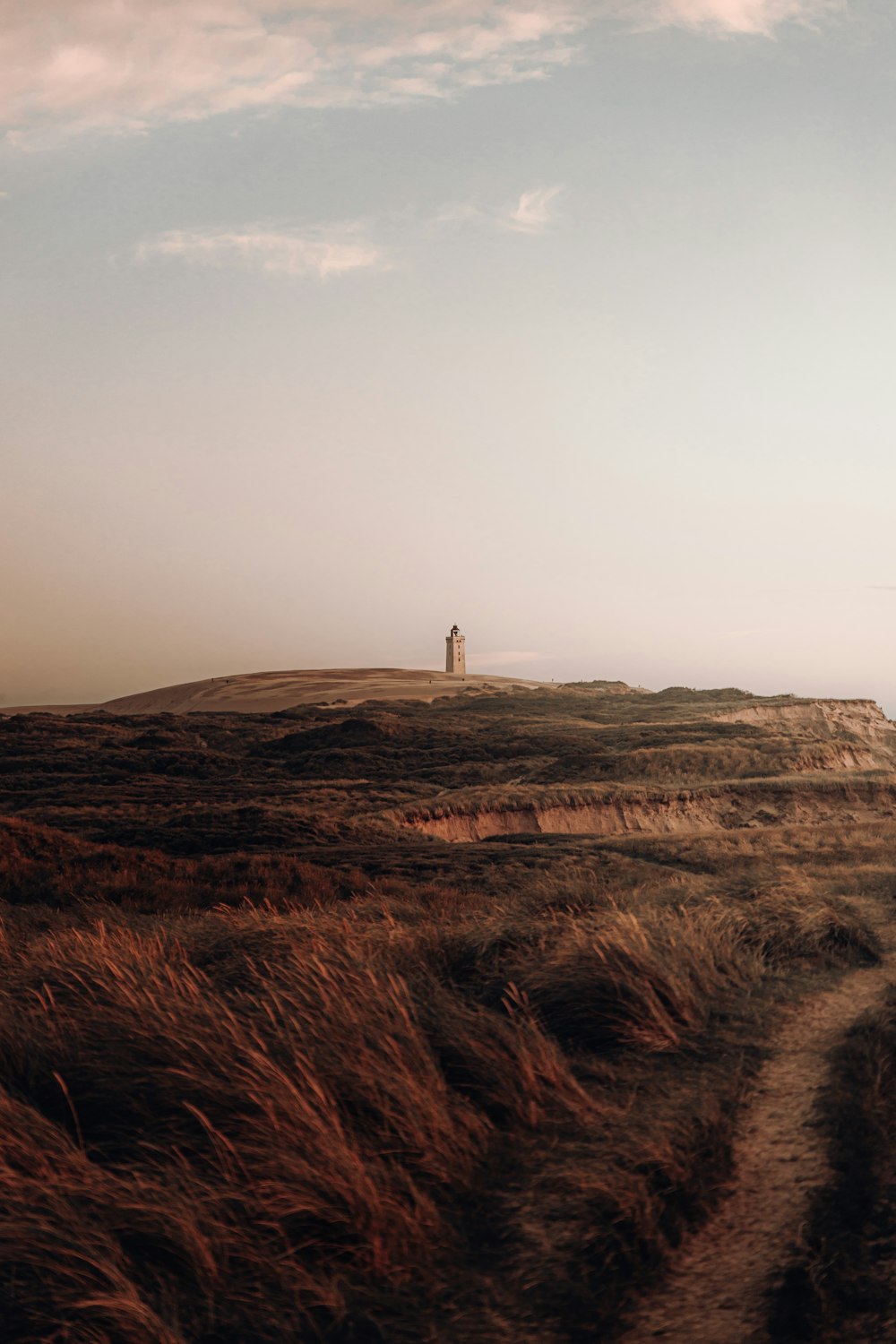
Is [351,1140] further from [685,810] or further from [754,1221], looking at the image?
[685,810]

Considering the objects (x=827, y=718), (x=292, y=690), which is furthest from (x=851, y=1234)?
(x=292, y=690)

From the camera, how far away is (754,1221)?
15.5 ft

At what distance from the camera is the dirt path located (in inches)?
155

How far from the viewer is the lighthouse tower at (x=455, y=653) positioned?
126 m

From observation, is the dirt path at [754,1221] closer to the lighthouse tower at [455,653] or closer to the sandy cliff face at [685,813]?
the sandy cliff face at [685,813]

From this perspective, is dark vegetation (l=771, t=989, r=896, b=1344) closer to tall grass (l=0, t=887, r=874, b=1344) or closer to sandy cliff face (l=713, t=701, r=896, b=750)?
tall grass (l=0, t=887, r=874, b=1344)

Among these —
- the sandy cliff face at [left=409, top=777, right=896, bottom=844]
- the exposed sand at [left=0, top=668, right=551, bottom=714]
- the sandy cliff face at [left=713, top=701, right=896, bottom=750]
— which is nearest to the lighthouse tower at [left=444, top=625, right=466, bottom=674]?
the exposed sand at [left=0, top=668, right=551, bottom=714]

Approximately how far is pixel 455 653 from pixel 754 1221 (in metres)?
122

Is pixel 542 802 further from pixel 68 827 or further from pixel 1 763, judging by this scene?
pixel 1 763

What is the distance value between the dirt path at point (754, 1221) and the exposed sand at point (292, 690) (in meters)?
79.7

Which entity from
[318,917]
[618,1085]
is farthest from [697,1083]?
[318,917]

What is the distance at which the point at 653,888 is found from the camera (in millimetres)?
13891

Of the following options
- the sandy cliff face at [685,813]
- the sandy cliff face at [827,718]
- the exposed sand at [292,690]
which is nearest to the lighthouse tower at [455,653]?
the exposed sand at [292,690]

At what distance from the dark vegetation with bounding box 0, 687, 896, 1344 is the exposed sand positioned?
248 ft
